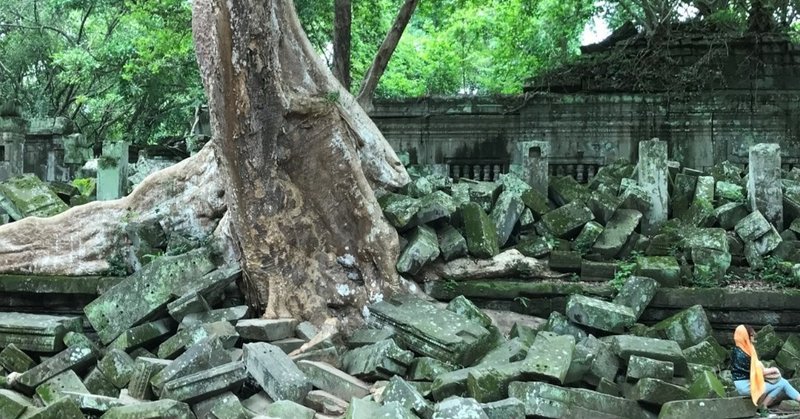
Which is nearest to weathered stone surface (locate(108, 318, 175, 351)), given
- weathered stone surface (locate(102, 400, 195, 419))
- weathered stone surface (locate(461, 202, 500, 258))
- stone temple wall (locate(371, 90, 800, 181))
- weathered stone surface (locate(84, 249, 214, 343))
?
weathered stone surface (locate(84, 249, 214, 343))

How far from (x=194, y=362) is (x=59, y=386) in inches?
37.0

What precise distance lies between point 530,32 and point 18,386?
11794mm

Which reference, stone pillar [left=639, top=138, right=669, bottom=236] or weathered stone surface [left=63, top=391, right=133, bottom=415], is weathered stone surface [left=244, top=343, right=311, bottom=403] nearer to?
weathered stone surface [left=63, top=391, right=133, bottom=415]

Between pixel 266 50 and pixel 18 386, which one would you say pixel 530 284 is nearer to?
pixel 266 50

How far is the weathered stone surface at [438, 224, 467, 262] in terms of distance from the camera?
580cm

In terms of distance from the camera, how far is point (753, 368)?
416 centimetres

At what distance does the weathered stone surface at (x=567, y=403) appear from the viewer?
3.92 meters

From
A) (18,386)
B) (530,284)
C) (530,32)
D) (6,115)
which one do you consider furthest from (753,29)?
(6,115)

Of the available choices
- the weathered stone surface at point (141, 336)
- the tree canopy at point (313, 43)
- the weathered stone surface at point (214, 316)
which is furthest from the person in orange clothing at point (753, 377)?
the tree canopy at point (313, 43)

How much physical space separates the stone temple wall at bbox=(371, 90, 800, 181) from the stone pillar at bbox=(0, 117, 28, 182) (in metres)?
5.89

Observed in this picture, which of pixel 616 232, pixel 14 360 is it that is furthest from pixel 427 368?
pixel 14 360

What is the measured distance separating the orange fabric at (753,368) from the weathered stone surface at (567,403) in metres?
0.70

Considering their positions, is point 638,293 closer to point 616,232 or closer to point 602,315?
point 602,315

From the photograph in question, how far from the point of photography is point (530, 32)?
1401 cm
